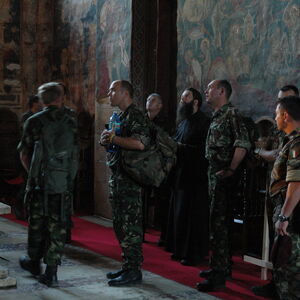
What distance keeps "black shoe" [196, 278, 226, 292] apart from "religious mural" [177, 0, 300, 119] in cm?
254

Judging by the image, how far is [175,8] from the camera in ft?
32.7

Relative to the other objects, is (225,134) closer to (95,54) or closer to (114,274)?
(114,274)

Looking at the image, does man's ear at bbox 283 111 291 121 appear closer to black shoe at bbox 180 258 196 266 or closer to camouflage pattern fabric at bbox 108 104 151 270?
camouflage pattern fabric at bbox 108 104 151 270

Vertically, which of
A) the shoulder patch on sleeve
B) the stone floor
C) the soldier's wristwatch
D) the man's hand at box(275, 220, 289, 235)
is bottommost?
the stone floor

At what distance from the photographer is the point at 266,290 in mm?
5828

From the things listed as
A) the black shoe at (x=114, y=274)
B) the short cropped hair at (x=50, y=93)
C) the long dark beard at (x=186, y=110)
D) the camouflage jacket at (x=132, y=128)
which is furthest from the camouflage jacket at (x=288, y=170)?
the long dark beard at (x=186, y=110)

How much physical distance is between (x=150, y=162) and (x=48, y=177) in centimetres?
106

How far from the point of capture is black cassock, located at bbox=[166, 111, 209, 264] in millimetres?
7304

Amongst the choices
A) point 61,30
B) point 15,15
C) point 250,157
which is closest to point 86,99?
point 61,30

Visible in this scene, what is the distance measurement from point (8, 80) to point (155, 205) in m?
5.83

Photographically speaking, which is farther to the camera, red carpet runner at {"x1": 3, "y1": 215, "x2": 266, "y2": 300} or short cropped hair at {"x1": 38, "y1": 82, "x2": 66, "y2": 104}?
red carpet runner at {"x1": 3, "y1": 215, "x2": 266, "y2": 300}

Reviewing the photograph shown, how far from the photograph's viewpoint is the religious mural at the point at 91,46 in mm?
10370

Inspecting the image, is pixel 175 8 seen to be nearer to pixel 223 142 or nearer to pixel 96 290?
pixel 223 142

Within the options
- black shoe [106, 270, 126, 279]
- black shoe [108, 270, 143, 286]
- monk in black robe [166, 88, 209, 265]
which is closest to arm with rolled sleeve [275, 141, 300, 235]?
black shoe [108, 270, 143, 286]
